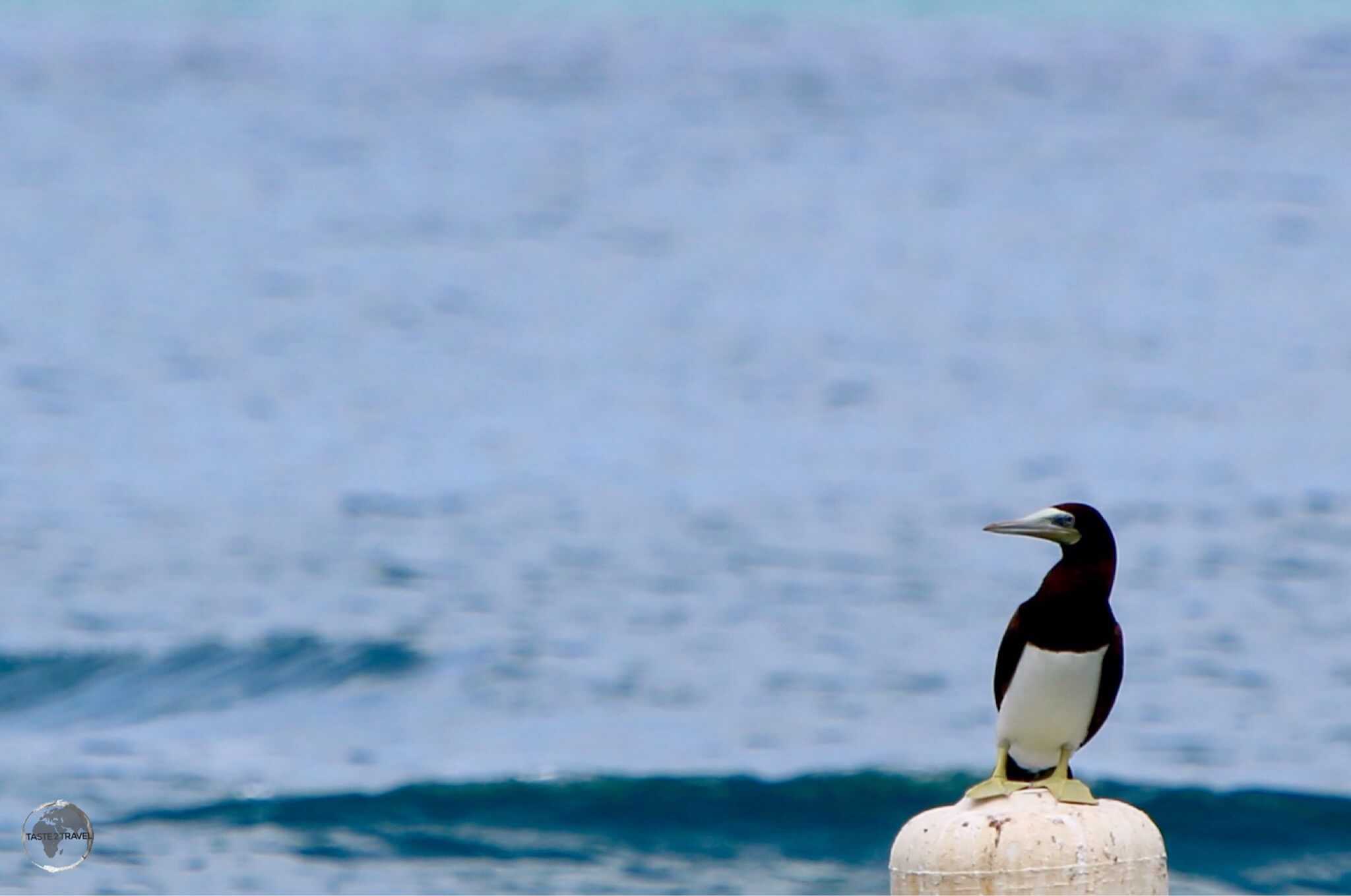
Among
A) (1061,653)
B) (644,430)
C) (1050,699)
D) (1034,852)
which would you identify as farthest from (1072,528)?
(644,430)

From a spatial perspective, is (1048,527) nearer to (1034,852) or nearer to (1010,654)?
(1010,654)

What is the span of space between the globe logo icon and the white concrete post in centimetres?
462

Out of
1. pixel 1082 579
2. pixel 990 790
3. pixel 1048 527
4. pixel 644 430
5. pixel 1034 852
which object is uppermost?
pixel 644 430

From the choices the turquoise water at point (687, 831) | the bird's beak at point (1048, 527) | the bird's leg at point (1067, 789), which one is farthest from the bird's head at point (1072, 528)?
the turquoise water at point (687, 831)

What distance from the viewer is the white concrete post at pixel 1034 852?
4898 millimetres

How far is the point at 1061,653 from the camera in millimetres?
5637

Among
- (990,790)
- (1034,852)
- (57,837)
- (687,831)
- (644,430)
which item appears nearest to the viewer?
(1034,852)

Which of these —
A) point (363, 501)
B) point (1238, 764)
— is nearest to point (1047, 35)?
point (363, 501)

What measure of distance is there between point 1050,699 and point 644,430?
790 inches

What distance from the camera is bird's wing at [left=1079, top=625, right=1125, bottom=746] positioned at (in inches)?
225

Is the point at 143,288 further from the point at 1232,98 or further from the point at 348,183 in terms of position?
the point at 1232,98

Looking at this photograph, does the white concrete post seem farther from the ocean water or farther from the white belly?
the ocean water

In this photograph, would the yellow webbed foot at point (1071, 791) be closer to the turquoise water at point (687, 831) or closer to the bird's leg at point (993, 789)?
the bird's leg at point (993, 789)

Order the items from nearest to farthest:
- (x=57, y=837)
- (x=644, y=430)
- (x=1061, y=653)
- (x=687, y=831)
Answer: (x=1061, y=653), (x=57, y=837), (x=687, y=831), (x=644, y=430)
